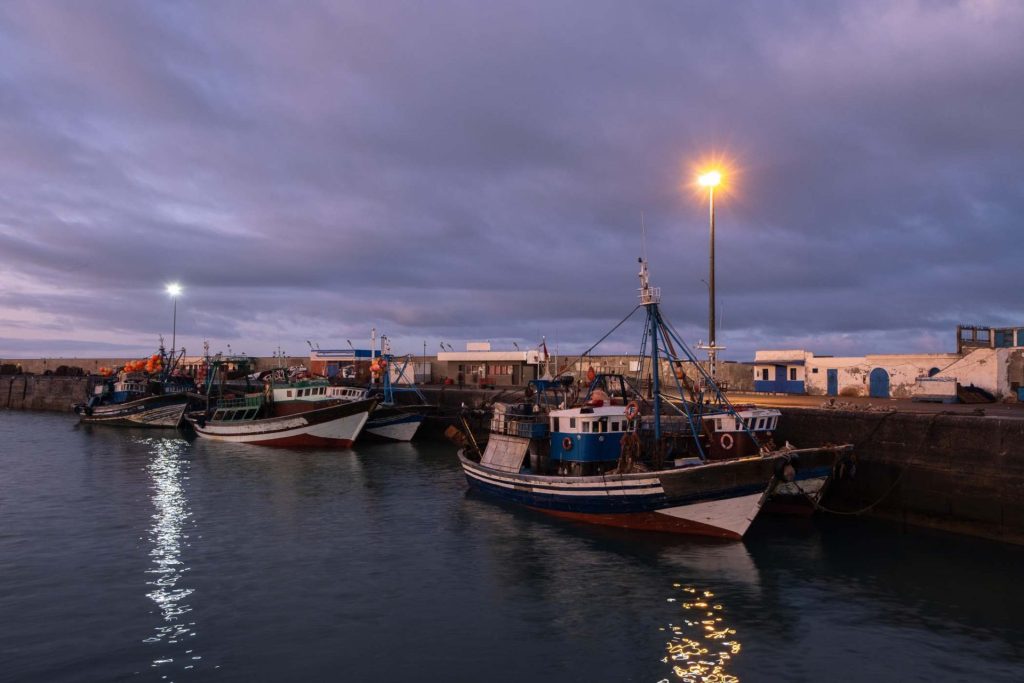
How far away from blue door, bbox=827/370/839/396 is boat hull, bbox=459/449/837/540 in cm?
2387

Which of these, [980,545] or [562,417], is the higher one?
[562,417]

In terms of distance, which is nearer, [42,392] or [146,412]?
[146,412]

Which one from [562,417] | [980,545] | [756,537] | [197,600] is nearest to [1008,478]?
[980,545]

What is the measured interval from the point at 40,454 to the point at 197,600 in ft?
124

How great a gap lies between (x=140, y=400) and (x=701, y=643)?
6602 centimetres

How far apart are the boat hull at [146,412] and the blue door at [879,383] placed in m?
59.8

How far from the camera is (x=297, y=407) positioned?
168ft

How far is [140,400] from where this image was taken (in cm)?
6606

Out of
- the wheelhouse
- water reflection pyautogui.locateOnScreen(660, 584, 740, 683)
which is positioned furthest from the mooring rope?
the wheelhouse

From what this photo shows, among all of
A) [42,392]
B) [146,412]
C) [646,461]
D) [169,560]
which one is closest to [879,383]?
[646,461]

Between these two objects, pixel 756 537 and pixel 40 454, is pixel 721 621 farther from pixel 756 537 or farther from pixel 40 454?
pixel 40 454

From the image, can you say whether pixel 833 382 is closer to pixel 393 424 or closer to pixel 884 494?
pixel 884 494

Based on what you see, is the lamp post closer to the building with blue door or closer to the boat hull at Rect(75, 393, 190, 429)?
the building with blue door

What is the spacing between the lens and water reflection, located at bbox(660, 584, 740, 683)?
1327 cm
